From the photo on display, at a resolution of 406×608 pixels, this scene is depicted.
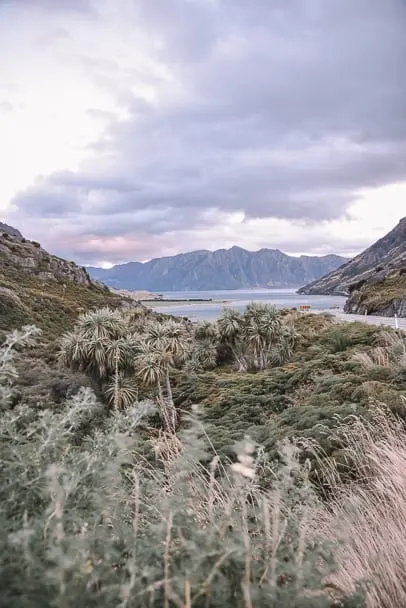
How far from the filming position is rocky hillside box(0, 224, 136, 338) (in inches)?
1775

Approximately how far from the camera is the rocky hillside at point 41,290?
45.1 meters

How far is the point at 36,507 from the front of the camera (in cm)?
219

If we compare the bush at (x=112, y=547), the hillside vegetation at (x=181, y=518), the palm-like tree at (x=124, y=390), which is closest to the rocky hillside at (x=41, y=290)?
the palm-like tree at (x=124, y=390)

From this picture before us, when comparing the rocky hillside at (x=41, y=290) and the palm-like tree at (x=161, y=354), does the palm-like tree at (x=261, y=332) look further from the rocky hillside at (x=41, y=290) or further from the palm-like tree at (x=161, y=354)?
the rocky hillside at (x=41, y=290)

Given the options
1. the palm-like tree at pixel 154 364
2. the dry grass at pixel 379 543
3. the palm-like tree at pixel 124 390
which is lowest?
the palm-like tree at pixel 124 390

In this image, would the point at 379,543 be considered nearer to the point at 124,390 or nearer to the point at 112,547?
the point at 112,547

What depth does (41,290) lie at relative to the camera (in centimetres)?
6078

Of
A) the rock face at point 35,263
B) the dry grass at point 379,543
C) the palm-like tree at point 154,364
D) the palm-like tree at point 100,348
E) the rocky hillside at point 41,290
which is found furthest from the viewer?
the rock face at point 35,263

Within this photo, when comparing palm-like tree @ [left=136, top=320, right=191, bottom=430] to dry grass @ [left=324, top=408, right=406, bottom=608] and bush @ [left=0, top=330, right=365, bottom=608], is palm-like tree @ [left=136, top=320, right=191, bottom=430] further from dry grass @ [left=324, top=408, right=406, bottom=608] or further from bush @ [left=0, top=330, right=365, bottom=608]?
bush @ [left=0, top=330, right=365, bottom=608]

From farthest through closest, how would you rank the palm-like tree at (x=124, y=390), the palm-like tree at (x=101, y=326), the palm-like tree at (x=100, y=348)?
the palm-like tree at (x=101, y=326) < the palm-like tree at (x=100, y=348) < the palm-like tree at (x=124, y=390)

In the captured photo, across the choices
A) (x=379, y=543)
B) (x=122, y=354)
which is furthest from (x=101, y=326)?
(x=379, y=543)

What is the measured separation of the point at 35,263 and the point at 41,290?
44.9 feet

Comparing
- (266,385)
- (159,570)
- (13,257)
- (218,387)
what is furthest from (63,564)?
(13,257)

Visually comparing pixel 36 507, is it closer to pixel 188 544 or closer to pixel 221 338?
pixel 188 544
